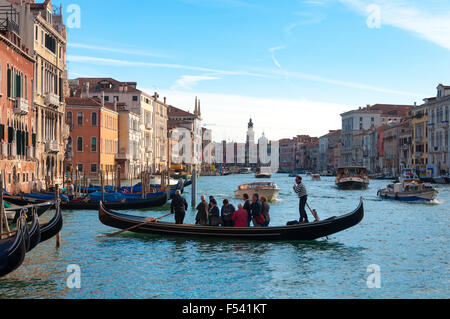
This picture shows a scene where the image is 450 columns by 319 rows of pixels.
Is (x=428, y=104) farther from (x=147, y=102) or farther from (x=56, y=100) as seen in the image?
(x=56, y=100)

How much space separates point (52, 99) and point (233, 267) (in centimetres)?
1969

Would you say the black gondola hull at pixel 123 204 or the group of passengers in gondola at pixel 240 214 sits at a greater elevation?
the group of passengers in gondola at pixel 240 214

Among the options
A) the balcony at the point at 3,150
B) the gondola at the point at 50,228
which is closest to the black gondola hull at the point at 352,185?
the balcony at the point at 3,150

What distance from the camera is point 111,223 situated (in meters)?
13.6

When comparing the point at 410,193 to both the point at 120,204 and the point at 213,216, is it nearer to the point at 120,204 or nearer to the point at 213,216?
the point at 120,204

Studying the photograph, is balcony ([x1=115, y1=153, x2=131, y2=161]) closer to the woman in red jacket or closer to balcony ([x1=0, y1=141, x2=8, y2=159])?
balcony ([x1=0, y1=141, x2=8, y2=159])

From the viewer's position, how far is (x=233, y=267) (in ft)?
33.4

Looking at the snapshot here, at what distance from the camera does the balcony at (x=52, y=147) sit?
27.8 meters

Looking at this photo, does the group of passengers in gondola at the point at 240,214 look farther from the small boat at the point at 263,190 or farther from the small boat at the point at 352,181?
the small boat at the point at 352,181

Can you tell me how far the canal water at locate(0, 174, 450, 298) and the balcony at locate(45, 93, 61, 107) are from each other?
44.0 ft

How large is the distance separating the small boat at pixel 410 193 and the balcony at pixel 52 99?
15788 millimetres
